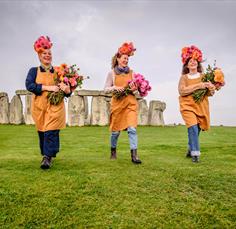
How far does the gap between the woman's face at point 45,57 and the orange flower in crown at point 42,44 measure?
6 centimetres

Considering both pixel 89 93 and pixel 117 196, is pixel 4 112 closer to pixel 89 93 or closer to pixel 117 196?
pixel 89 93

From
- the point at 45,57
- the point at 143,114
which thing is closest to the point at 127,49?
the point at 45,57

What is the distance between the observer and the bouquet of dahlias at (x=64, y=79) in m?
6.20

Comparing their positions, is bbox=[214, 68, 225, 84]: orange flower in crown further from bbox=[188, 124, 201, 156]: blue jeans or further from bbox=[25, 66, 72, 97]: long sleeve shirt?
bbox=[25, 66, 72, 97]: long sleeve shirt

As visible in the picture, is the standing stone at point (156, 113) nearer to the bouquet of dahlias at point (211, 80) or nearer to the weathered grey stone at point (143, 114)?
the weathered grey stone at point (143, 114)

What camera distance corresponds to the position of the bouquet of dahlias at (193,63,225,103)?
7.23m

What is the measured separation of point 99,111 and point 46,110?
15649 mm

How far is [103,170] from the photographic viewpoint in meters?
5.89

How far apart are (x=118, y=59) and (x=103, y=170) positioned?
2.46 meters

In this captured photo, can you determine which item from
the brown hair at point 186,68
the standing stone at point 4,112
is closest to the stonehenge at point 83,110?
the standing stone at point 4,112

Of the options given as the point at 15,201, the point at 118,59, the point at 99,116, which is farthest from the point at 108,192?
the point at 99,116

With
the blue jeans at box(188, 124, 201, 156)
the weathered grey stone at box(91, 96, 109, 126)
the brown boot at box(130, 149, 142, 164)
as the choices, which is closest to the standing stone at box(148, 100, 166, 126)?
the weathered grey stone at box(91, 96, 109, 126)

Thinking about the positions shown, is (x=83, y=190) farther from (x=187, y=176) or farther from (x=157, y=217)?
(x=187, y=176)

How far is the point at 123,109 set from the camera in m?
7.19
